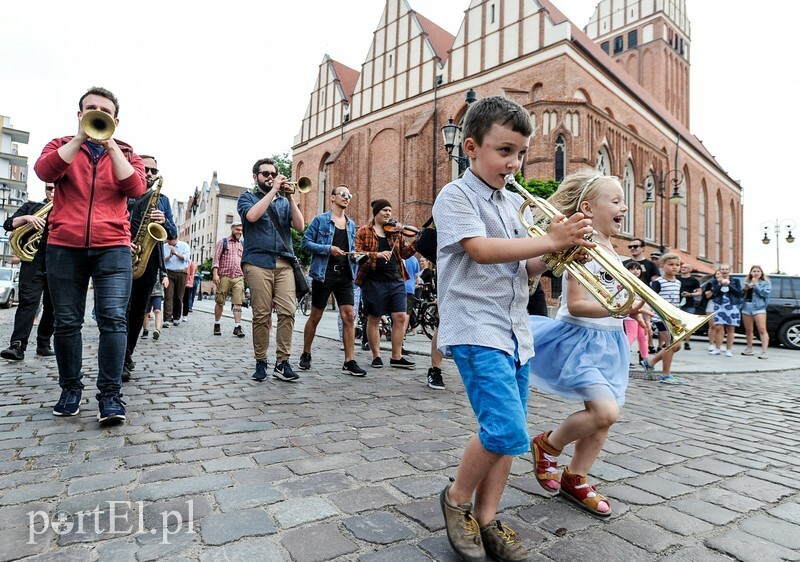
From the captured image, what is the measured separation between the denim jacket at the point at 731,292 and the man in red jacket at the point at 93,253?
10.7 m

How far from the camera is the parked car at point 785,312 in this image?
41.7 feet

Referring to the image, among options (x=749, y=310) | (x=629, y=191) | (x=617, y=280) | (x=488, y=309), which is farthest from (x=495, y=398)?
(x=629, y=191)

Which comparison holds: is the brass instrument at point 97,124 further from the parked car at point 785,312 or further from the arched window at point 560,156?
the arched window at point 560,156

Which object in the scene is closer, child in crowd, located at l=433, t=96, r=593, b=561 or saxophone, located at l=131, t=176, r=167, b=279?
child in crowd, located at l=433, t=96, r=593, b=561

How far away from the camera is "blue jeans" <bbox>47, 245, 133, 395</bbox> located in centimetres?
333

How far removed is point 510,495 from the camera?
239 centimetres

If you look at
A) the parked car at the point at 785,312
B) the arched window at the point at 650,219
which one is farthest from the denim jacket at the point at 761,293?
the arched window at the point at 650,219

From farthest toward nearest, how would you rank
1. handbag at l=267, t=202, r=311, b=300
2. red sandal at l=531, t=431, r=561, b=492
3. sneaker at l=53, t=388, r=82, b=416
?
handbag at l=267, t=202, r=311, b=300 → sneaker at l=53, t=388, r=82, b=416 → red sandal at l=531, t=431, r=561, b=492

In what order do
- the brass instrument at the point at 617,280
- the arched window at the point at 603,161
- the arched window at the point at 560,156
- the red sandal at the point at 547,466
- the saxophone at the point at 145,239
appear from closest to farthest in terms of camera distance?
the brass instrument at the point at 617,280
the red sandal at the point at 547,466
the saxophone at the point at 145,239
the arched window at the point at 560,156
the arched window at the point at 603,161

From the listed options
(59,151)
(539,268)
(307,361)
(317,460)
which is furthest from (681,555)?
(307,361)

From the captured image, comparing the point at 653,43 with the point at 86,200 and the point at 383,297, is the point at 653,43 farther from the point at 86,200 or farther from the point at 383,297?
the point at 86,200

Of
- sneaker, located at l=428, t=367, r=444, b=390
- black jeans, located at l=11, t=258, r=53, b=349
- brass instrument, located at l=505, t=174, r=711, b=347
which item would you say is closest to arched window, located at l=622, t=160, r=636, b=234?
sneaker, located at l=428, t=367, r=444, b=390

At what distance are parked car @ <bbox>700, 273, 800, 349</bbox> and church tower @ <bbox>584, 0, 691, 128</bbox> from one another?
41885 millimetres

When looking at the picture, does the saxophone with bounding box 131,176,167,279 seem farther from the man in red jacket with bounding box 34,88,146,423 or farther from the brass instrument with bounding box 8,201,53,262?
the brass instrument with bounding box 8,201,53,262
